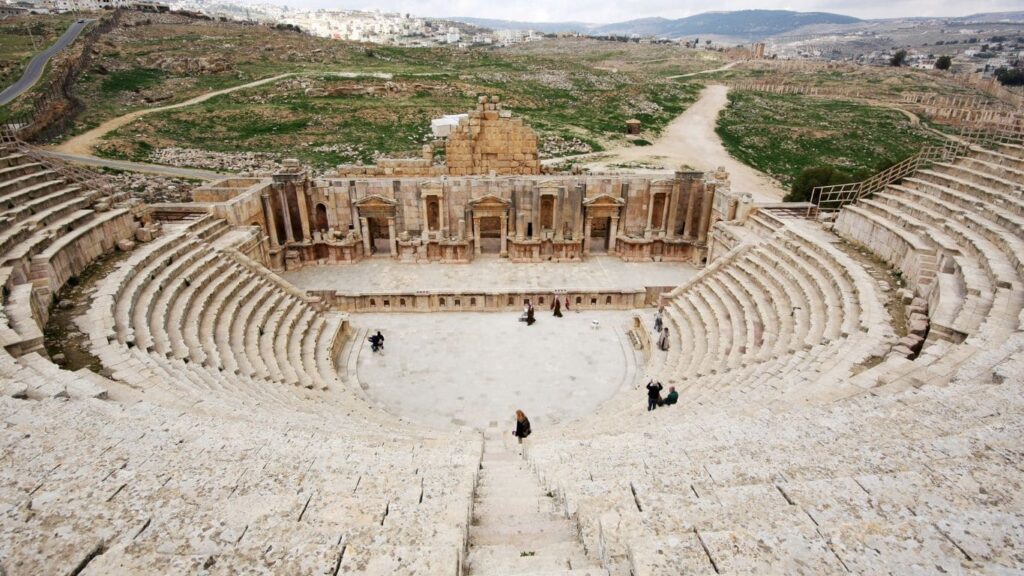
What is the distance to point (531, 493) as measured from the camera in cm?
732

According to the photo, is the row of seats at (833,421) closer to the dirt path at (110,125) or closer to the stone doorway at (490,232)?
the stone doorway at (490,232)

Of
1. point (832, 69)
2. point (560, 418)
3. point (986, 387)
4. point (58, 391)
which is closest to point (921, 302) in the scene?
point (986, 387)

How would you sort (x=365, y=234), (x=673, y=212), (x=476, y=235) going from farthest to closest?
(x=673, y=212)
(x=476, y=235)
(x=365, y=234)

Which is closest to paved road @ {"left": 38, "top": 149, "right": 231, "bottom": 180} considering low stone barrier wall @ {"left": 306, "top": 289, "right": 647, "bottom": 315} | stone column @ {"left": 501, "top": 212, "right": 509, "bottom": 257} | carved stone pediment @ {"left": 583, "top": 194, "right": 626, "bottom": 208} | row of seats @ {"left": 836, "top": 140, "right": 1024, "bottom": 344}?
low stone barrier wall @ {"left": 306, "top": 289, "right": 647, "bottom": 315}

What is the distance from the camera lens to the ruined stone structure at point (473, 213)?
22578mm

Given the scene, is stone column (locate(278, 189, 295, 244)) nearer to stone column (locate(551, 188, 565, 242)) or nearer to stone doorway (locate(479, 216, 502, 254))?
stone doorway (locate(479, 216, 502, 254))

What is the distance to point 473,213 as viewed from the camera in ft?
75.9

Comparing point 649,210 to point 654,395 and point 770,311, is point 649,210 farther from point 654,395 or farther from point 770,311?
point 654,395

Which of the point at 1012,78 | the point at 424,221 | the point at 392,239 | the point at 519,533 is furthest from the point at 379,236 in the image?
the point at 1012,78

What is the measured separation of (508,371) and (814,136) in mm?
46296

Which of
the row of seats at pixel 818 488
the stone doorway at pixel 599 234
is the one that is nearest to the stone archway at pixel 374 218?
the stone doorway at pixel 599 234

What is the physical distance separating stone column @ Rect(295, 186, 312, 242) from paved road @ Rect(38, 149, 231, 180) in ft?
44.8

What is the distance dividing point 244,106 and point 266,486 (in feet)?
164

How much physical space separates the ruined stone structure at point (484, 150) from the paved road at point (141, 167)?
47.0 feet
